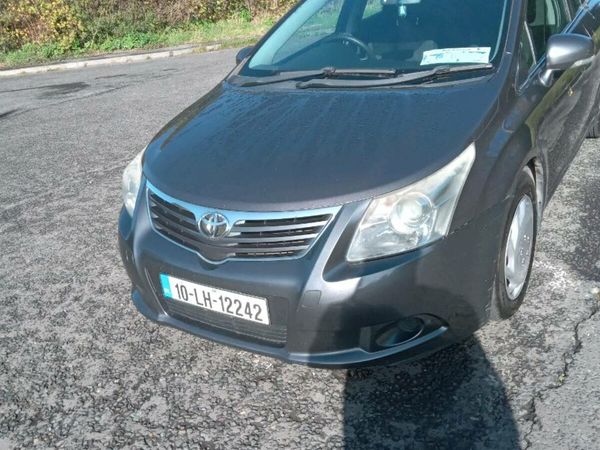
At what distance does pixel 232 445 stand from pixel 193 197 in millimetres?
944

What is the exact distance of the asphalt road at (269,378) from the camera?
2.41 m

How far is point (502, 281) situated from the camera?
2.61m

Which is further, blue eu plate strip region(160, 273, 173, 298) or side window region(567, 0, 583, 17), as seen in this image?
side window region(567, 0, 583, 17)

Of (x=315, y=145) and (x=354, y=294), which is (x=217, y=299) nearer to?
(x=354, y=294)

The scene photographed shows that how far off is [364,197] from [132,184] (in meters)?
1.22

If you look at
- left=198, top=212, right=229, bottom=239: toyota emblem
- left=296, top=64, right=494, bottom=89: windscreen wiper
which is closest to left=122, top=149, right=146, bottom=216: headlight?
left=198, top=212, right=229, bottom=239: toyota emblem

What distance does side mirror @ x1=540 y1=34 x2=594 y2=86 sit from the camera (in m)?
3.01

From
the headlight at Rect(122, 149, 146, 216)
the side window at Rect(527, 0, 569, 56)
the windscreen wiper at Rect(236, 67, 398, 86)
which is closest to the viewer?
the headlight at Rect(122, 149, 146, 216)

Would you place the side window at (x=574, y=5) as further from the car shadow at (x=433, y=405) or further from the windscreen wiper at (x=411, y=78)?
the car shadow at (x=433, y=405)

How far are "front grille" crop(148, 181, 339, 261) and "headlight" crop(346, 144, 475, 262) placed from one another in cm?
14

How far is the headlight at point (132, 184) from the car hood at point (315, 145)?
8cm

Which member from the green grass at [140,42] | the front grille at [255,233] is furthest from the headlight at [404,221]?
the green grass at [140,42]

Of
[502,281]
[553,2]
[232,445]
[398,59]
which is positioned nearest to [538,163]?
[502,281]

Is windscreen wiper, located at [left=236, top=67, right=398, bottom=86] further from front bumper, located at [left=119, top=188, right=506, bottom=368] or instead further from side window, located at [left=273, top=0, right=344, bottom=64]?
front bumper, located at [left=119, top=188, right=506, bottom=368]
